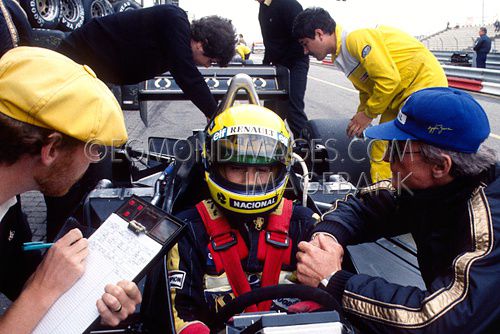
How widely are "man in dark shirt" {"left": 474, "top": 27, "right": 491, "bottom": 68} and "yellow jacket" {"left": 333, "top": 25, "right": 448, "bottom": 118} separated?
13409 millimetres

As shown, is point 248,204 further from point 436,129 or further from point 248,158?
point 436,129

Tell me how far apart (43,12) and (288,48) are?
10.2 feet

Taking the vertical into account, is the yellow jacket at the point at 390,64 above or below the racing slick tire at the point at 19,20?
below

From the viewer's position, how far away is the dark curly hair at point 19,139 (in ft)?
3.63

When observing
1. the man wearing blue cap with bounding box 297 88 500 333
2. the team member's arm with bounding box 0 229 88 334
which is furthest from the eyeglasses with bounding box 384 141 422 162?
the team member's arm with bounding box 0 229 88 334

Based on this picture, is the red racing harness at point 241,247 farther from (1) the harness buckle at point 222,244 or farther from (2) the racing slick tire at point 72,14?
(2) the racing slick tire at point 72,14

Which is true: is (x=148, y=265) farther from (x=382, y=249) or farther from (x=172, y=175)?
(x=382, y=249)

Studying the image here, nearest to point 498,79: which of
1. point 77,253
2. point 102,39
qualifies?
point 102,39

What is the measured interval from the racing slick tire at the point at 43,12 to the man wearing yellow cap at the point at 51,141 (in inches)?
194

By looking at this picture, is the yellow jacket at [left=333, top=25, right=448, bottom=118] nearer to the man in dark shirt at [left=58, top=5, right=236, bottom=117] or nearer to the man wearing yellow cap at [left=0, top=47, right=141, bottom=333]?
A: the man in dark shirt at [left=58, top=5, right=236, bottom=117]

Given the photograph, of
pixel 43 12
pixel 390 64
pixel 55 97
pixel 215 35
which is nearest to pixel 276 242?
pixel 55 97

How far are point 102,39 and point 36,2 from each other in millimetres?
2995

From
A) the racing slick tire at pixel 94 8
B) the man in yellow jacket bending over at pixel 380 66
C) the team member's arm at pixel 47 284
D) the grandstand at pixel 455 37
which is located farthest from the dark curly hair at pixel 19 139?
the grandstand at pixel 455 37

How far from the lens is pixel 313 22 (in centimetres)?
366
